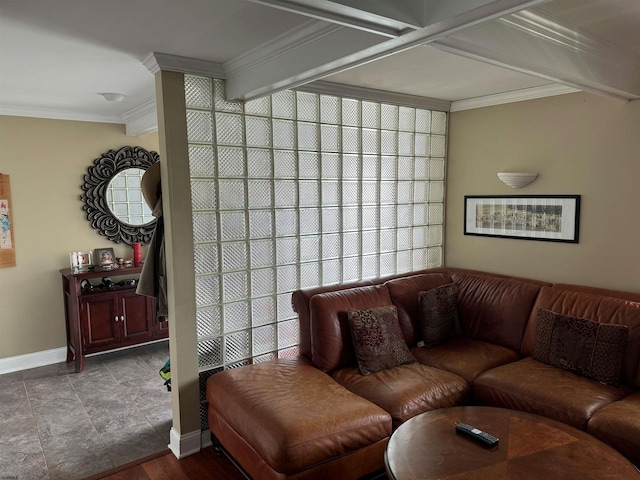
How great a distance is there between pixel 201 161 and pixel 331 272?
4.21 feet

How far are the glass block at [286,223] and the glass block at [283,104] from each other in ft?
2.12

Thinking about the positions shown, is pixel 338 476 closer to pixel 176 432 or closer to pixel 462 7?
pixel 176 432

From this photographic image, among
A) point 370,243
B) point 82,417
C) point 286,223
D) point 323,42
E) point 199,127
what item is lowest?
point 82,417

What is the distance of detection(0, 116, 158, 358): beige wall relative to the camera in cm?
418

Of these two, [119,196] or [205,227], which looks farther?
[119,196]

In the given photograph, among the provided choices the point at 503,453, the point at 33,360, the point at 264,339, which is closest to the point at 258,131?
the point at 264,339

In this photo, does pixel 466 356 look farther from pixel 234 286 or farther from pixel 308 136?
pixel 308 136

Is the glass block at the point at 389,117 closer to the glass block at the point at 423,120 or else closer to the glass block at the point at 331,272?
the glass block at the point at 423,120

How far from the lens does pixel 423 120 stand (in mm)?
3900

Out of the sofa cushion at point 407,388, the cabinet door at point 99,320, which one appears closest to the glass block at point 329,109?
the sofa cushion at point 407,388

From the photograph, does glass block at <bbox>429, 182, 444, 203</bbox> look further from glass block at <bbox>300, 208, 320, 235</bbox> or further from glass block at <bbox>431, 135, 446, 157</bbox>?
glass block at <bbox>300, 208, 320, 235</bbox>

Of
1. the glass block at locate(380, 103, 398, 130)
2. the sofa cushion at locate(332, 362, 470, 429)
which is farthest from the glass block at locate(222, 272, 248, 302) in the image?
the glass block at locate(380, 103, 398, 130)

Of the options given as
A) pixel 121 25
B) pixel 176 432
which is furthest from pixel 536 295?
pixel 121 25

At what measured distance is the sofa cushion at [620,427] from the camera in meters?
2.12
